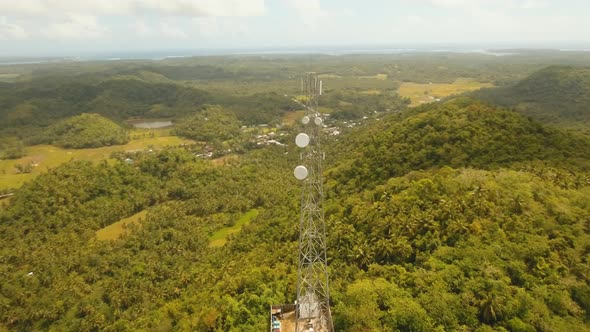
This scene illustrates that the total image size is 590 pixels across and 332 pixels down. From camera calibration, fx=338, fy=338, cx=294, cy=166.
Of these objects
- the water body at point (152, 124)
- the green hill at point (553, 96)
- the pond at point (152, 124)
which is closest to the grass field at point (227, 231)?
the water body at point (152, 124)

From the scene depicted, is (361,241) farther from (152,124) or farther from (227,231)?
(152,124)

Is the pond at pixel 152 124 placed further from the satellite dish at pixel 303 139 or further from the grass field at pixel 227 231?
the satellite dish at pixel 303 139

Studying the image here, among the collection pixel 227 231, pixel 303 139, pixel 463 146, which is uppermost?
pixel 303 139

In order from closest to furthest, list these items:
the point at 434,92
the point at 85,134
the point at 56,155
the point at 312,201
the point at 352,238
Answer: the point at 312,201
the point at 352,238
the point at 56,155
the point at 85,134
the point at 434,92

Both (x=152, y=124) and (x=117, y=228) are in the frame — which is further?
(x=152, y=124)

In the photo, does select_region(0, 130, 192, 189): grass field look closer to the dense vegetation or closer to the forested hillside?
the dense vegetation

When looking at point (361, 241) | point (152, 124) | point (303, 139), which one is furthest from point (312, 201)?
point (152, 124)

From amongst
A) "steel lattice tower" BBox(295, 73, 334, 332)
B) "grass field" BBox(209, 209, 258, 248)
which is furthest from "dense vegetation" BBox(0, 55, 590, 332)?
"steel lattice tower" BBox(295, 73, 334, 332)
